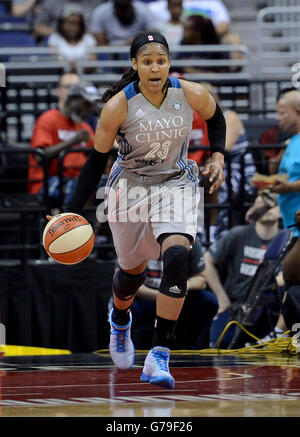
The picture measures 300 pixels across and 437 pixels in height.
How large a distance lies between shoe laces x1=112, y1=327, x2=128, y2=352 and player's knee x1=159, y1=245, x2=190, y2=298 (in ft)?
3.71

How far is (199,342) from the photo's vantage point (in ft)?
30.7

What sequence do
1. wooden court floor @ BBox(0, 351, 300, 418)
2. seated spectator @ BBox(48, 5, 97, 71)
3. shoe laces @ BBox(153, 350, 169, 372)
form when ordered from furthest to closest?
seated spectator @ BBox(48, 5, 97, 71) → shoe laces @ BBox(153, 350, 169, 372) → wooden court floor @ BBox(0, 351, 300, 418)

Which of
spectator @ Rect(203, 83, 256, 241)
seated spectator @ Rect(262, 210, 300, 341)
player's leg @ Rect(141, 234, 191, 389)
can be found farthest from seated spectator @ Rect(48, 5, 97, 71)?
player's leg @ Rect(141, 234, 191, 389)

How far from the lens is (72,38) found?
13734 millimetres

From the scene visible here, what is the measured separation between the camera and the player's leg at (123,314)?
7184 mm

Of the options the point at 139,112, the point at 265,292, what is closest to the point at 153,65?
the point at 139,112

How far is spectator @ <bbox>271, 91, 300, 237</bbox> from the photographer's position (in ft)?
29.6

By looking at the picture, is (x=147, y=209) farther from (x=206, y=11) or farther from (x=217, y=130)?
(x=206, y=11)

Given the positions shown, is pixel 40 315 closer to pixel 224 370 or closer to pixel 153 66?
pixel 224 370

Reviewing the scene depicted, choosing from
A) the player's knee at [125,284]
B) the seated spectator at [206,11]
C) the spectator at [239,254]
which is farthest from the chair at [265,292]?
the seated spectator at [206,11]

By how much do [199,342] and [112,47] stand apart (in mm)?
5303

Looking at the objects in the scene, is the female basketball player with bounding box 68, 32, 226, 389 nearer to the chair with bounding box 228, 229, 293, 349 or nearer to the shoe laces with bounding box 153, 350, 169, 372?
the shoe laces with bounding box 153, 350, 169, 372

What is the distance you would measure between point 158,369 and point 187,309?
301 centimetres
